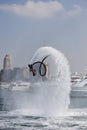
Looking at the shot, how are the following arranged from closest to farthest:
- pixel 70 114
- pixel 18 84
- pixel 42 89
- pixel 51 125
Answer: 1. pixel 51 125
2. pixel 70 114
3. pixel 42 89
4. pixel 18 84

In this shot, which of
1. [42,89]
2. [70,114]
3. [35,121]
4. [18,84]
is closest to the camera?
[35,121]

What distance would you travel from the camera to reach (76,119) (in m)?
49.6

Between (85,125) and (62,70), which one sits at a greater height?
(62,70)

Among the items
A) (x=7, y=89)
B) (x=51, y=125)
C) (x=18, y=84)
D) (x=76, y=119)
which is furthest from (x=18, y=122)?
(x=7, y=89)

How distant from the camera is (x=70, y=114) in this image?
54906mm

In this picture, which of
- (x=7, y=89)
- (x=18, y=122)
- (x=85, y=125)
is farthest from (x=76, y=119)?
(x=7, y=89)

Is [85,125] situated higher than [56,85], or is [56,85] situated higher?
[56,85]

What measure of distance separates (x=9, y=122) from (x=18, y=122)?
1116mm

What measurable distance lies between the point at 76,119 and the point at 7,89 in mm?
123075

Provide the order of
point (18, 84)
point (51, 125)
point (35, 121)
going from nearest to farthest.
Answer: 1. point (51, 125)
2. point (35, 121)
3. point (18, 84)

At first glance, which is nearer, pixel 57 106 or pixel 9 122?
pixel 9 122

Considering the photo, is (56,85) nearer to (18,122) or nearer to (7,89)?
(18,122)

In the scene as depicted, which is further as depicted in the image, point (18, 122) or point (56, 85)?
point (56, 85)

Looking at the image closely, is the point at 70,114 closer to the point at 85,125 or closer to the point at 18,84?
the point at 85,125
